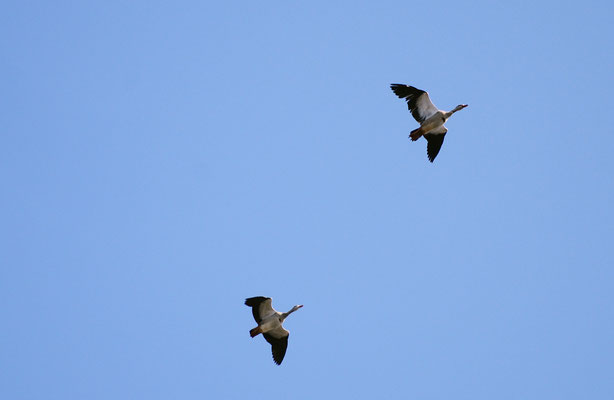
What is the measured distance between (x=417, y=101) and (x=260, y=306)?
9655 mm

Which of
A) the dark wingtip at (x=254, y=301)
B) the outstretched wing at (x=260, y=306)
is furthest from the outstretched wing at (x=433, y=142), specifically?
the dark wingtip at (x=254, y=301)

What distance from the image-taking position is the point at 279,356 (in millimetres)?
28578

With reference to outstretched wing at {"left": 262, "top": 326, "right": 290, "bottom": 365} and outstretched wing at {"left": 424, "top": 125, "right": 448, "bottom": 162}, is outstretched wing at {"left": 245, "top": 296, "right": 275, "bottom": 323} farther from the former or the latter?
outstretched wing at {"left": 424, "top": 125, "right": 448, "bottom": 162}

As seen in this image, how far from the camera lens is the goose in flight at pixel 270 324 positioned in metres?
27.7

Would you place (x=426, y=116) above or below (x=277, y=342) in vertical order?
above

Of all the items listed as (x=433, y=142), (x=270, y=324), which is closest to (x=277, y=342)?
(x=270, y=324)

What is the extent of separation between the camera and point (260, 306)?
27812 millimetres

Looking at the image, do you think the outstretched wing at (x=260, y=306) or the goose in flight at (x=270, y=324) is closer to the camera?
the outstretched wing at (x=260, y=306)

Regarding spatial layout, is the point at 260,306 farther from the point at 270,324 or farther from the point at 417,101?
the point at 417,101

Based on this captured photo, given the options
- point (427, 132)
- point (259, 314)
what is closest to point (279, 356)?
point (259, 314)

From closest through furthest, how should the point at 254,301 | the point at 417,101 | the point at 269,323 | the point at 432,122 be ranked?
the point at 254,301
the point at 269,323
the point at 432,122
the point at 417,101

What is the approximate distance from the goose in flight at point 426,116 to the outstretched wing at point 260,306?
8.08 metres

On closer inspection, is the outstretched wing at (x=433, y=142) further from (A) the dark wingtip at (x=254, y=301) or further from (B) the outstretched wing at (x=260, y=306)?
(A) the dark wingtip at (x=254, y=301)

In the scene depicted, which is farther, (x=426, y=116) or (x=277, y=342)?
(x=426, y=116)
